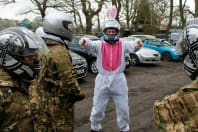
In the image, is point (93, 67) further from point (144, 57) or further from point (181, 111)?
A: point (181, 111)

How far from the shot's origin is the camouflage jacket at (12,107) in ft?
4.73

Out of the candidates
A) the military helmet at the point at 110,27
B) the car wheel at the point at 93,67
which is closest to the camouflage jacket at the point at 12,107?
the military helmet at the point at 110,27

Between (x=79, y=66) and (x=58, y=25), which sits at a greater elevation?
(x=58, y=25)

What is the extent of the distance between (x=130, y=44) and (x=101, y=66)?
0.67 meters

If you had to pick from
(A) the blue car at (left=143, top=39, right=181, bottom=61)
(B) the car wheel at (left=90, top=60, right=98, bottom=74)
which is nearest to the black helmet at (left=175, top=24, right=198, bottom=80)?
(B) the car wheel at (left=90, top=60, right=98, bottom=74)

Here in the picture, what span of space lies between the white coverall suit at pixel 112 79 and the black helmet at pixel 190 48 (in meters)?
1.85

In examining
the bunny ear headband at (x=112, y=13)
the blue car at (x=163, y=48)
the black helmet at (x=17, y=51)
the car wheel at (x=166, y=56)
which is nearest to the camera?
the black helmet at (x=17, y=51)

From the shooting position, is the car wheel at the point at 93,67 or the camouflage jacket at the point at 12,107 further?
the car wheel at the point at 93,67

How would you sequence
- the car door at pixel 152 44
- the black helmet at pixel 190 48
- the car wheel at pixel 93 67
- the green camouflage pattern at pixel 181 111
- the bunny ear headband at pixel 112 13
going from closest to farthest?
the green camouflage pattern at pixel 181 111
the black helmet at pixel 190 48
the bunny ear headband at pixel 112 13
the car wheel at pixel 93 67
the car door at pixel 152 44

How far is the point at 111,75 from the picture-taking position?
3312 mm

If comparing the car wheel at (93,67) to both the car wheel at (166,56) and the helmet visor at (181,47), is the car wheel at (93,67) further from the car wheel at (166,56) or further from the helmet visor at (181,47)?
the helmet visor at (181,47)

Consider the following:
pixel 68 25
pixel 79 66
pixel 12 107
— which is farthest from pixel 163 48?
pixel 12 107

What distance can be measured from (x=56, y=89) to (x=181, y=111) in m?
1.34

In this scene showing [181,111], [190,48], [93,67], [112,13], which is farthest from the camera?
[93,67]
